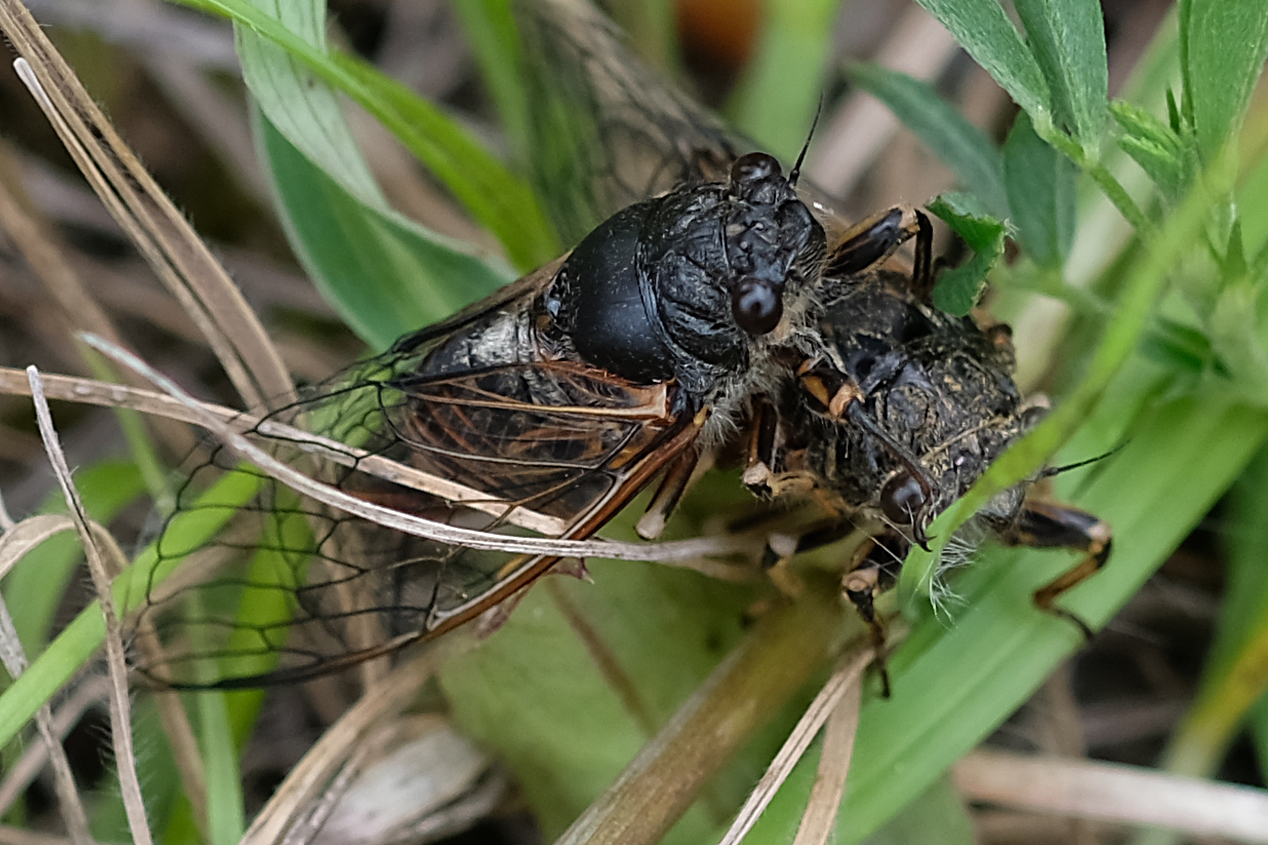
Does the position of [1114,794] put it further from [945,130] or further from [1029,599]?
[945,130]

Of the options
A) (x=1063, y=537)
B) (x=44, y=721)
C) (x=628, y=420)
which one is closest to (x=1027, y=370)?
(x=1063, y=537)

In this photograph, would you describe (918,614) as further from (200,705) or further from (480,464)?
(200,705)

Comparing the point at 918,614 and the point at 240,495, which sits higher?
the point at 240,495

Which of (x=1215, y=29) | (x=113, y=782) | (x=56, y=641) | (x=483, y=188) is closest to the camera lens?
(x=1215, y=29)

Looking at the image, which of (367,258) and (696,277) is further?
(367,258)

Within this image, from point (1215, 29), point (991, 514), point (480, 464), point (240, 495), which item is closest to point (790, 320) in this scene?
point (991, 514)

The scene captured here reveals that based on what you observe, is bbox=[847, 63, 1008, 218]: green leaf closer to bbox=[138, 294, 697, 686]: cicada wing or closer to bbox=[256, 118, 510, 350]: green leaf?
bbox=[138, 294, 697, 686]: cicada wing

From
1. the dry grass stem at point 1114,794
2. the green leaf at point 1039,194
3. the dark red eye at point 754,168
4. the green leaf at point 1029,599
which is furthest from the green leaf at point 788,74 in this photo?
the dry grass stem at point 1114,794
